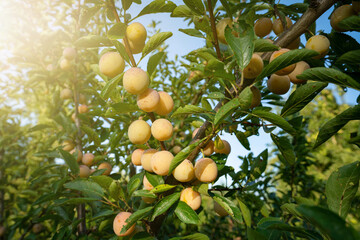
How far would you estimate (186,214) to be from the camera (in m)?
0.73

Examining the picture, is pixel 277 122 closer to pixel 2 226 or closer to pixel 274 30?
pixel 274 30

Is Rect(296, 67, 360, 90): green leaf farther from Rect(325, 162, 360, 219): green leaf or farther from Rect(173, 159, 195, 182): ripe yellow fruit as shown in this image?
Rect(173, 159, 195, 182): ripe yellow fruit

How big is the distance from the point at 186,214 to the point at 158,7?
73cm

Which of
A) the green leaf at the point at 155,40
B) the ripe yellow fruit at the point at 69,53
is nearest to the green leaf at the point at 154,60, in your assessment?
the green leaf at the point at 155,40

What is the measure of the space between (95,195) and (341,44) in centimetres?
115

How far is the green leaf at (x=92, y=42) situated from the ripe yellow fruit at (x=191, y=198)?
61 cm

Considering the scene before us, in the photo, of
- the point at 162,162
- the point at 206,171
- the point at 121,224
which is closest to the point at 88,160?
the point at 121,224

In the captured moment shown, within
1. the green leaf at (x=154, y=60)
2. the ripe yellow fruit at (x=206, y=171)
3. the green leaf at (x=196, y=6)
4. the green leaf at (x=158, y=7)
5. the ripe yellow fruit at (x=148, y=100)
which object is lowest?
the ripe yellow fruit at (x=206, y=171)

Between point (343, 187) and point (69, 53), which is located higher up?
point (69, 53)

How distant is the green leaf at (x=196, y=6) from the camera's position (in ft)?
2.54

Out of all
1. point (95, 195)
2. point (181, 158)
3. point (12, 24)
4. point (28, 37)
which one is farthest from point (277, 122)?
point (12, 24)

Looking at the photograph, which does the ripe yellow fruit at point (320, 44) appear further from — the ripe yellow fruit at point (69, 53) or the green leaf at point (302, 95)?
the ripe yellow fruit at point (69, 53)

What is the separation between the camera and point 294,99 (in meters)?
0.70

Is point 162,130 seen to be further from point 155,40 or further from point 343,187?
point 343,187
